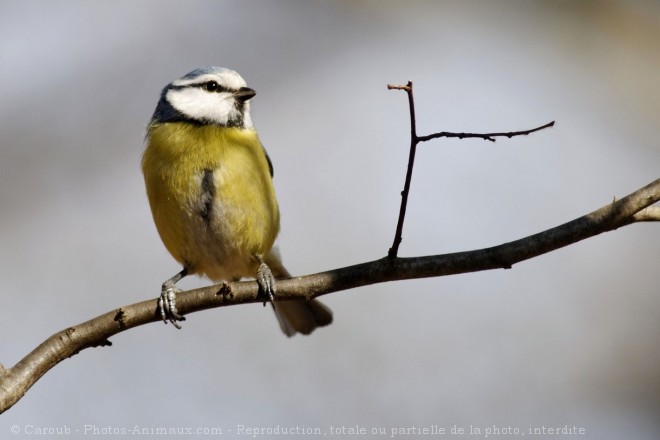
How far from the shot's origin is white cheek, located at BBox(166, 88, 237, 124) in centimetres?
509

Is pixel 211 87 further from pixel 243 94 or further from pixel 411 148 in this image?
pixel 411 148

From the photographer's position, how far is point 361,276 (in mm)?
3611

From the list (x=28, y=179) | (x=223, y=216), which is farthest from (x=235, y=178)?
(x=28, y=179)

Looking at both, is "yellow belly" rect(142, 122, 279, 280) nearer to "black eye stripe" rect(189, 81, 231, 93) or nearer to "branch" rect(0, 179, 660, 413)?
"black eye stripe" rect(189, 81, 231, 93)

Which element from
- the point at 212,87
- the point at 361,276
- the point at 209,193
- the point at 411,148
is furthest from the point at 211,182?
the point at 411,148

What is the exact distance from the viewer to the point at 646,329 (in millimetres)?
7492

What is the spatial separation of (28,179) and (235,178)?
4.12m

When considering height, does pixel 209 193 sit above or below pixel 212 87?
below

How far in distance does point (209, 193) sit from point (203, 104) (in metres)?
0.80

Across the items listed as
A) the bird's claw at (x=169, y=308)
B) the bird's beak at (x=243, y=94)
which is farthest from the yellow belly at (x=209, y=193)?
the bird's claw at (x=169, y=308)

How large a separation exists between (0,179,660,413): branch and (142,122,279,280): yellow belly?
3.17 ft

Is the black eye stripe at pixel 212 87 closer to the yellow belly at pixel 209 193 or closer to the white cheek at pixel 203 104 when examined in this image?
the white cheek at pixel 203 104

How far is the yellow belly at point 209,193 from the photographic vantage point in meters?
4.70

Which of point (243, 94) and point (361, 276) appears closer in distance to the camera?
point (361, 276)
